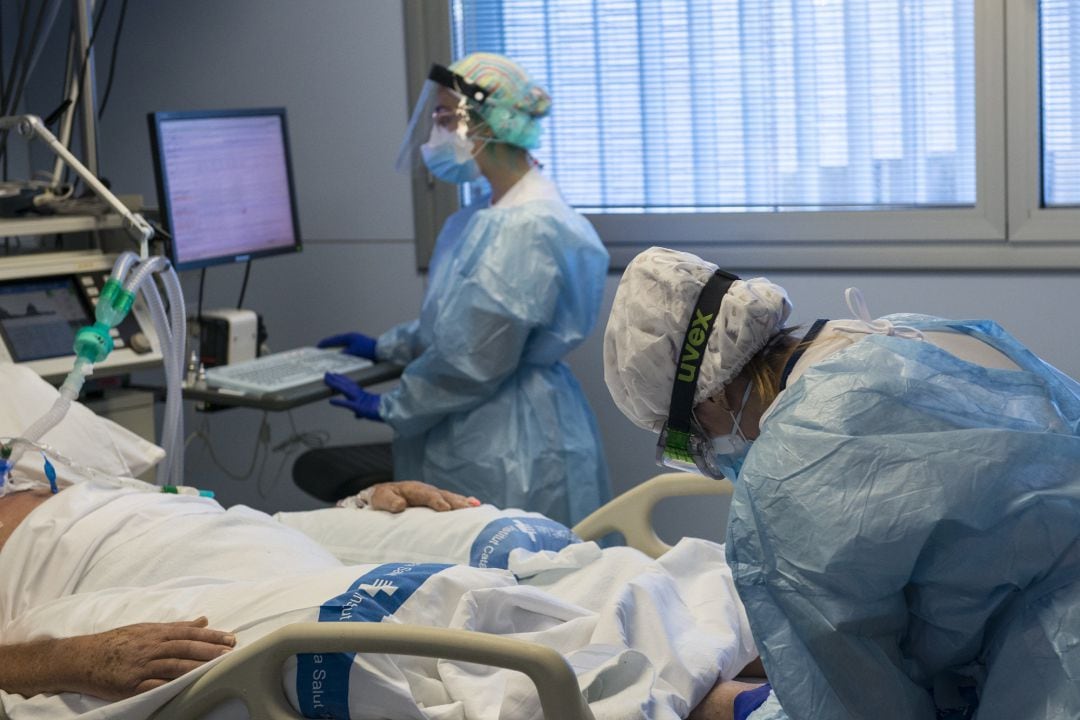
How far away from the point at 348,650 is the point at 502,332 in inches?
59.0

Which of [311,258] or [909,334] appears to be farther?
[311,258]

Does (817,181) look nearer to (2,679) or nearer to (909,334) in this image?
(909,334)

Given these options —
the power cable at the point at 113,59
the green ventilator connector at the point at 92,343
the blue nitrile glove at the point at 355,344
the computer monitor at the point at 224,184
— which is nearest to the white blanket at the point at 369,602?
the green ventilator connector at the point at 92,343

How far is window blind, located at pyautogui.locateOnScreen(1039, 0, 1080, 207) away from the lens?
3002 millimetres

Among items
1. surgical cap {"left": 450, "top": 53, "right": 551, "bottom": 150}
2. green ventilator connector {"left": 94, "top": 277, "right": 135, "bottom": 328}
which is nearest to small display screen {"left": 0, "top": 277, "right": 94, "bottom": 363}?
green ventilator connector {"left": 94, "top": 277, "right": 135, "bottom": 328}

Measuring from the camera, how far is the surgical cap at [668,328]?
1492mm

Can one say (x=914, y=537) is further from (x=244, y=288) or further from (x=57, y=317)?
(x=244, y=288)

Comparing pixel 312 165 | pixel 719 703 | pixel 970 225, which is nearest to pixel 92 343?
pixel 719 703

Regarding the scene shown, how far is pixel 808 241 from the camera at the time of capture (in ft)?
10.8

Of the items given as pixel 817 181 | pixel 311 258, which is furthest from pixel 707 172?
pixel 311 258

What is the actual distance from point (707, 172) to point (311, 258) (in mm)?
1231

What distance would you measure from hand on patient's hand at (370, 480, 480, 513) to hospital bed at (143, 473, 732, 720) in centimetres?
77

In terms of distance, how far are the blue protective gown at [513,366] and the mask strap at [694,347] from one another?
140cm

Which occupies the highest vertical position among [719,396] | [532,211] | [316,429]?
[532,211]
